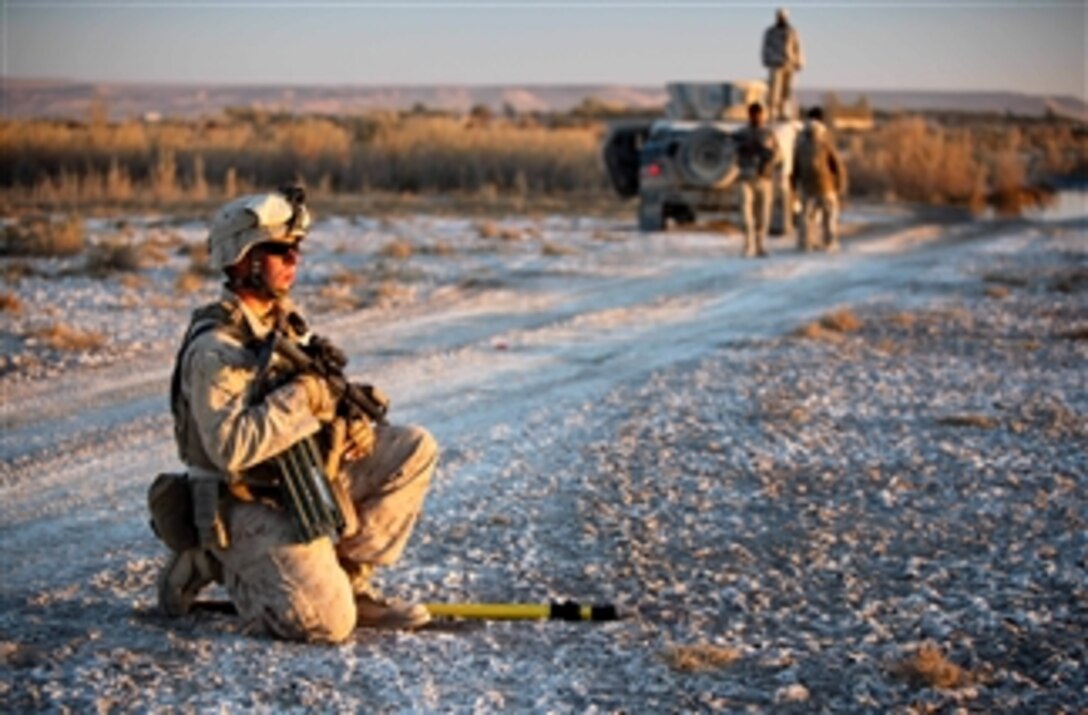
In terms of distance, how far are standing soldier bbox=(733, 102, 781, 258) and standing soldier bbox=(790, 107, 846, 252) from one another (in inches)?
21.3

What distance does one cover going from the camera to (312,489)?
5266 mm

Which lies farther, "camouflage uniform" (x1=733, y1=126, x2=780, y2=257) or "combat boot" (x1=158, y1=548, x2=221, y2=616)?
"camouflage uniform" (x1=733, y1=126, x2=780, y2=257)

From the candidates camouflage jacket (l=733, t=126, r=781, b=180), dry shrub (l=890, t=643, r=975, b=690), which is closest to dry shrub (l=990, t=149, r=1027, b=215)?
camouflage jacket (l=733, t=126, r=781, b=180)

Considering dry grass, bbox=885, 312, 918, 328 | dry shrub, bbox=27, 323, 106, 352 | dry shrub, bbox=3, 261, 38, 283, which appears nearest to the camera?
dry shrub, bbox=27, 323, 106, 352

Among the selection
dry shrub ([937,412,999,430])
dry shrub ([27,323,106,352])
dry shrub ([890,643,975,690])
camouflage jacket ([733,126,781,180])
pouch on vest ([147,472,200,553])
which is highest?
camouflage jacket ([733,126,781,180])

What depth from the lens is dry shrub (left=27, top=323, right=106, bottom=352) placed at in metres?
12.0

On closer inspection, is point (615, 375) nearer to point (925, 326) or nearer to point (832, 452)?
point (832, 452)

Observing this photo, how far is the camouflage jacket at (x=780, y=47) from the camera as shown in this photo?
22203 mm

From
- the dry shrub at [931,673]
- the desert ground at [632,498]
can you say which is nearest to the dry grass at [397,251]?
the desert ground at [632,498]

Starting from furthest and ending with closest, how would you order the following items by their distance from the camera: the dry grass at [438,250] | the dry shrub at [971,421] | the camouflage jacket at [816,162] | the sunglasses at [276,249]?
the camouflage jacket at [816,162] → the dry grass at [438,250] → the dry shrub at [971,421] → the sunglasses at [276,249]

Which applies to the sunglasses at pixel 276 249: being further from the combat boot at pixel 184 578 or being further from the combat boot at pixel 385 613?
the combat boot at pixel 385 613

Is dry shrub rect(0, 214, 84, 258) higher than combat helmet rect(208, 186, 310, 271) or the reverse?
the reverse

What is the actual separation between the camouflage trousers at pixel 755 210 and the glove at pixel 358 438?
1419 centimetres

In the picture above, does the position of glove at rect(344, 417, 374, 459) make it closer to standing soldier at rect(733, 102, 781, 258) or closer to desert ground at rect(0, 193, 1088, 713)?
desert ground at rect(0, 193, 1088, 713)
